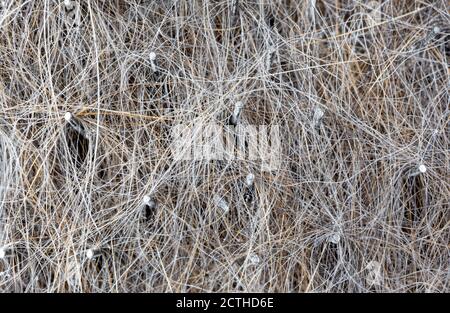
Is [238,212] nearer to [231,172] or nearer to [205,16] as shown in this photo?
[231,172]

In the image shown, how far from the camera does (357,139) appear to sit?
148 centimetres

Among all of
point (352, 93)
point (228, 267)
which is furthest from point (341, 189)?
point (228, 267)

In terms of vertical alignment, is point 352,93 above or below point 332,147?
above

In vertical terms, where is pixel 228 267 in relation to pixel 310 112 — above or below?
below

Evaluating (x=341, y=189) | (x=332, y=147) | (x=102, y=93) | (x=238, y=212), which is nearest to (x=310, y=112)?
(x=332, y=147)

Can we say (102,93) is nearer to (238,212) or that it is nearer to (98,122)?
(98,122)
